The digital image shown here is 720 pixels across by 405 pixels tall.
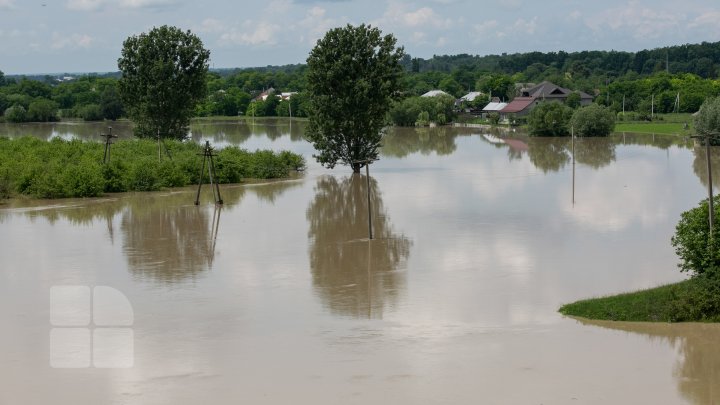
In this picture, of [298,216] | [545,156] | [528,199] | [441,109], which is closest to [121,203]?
[298,216]

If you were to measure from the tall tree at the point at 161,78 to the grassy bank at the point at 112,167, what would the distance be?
381 centimetres

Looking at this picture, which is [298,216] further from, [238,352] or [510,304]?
[238,352]

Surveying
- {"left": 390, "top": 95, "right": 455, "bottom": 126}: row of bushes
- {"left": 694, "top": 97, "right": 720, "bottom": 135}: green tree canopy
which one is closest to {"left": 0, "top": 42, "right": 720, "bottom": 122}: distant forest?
{"left": 390, "top": 95, "right": 455, "bottom": 126}: row of bushes

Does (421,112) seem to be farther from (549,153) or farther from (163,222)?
(163,222)

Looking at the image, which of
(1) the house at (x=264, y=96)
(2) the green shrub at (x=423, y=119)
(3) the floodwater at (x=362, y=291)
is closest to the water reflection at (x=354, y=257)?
(3) the floodwater at (x=362, y=291)

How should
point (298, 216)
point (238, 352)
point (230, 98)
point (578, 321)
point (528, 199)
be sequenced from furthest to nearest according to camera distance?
1. point (230, 98)
2. point (528, 199)
3. point (298, 216)
4. point (578, 321)
5. point (238, 352)

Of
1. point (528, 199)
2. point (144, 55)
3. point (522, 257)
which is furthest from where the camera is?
point (144, 55)

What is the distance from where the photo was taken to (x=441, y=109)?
91750 millimetres

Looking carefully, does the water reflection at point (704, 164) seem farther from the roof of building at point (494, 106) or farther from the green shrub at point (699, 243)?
the roof of building at point (494, 106)

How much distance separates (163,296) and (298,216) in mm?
12591

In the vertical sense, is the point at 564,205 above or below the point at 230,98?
below

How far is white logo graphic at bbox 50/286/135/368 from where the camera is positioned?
16078 mm

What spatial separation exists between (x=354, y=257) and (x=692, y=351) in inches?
415

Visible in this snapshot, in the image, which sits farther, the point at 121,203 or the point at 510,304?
the point at 121,203
